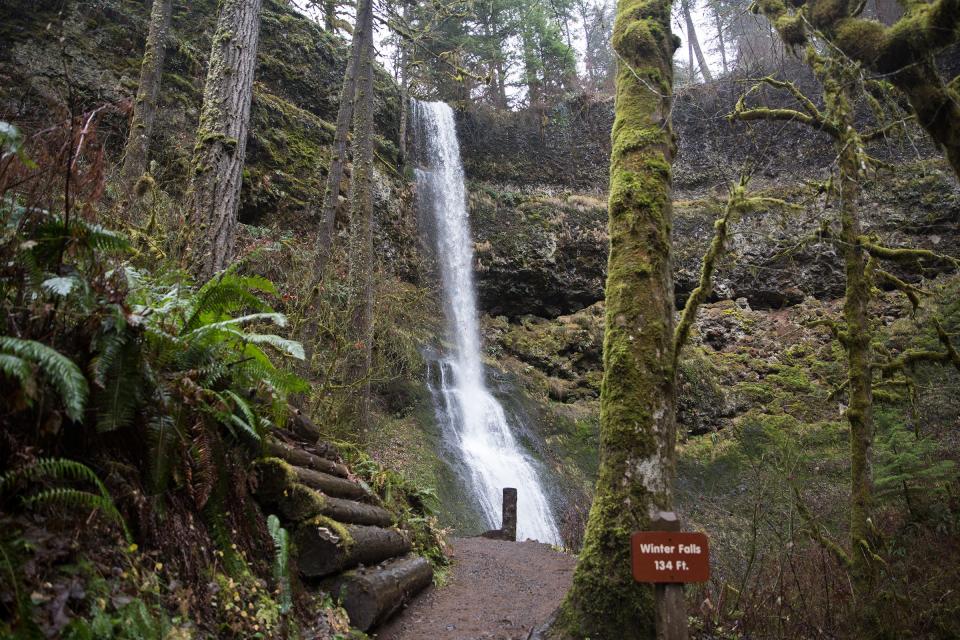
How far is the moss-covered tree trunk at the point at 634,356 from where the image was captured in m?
3.75

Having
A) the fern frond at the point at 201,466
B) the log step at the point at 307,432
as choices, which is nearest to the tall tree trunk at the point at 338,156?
the log step at the point at 307,432

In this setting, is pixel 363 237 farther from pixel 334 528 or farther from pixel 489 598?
pixel 334 528

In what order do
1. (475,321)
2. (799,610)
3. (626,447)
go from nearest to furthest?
(626,447) → (799,610) → (475,321)

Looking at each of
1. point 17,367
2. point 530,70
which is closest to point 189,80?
point 17,367

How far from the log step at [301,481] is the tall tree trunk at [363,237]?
3408 mm

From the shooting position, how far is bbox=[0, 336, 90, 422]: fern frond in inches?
74.8

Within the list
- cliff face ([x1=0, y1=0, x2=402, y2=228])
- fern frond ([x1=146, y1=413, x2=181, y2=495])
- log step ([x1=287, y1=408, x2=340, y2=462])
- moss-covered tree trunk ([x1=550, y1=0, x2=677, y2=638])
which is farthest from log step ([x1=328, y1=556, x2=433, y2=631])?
cliff face ([x1=0, y1=0, x2=402, y2=228])

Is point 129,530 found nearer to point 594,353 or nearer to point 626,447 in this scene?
point 626,447

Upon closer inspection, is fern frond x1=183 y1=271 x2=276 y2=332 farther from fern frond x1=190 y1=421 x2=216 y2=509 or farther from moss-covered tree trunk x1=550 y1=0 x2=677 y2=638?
moss-covered tree trunk x1=550 y1=0 x2=677 y2=638

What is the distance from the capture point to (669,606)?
3133 millimetres

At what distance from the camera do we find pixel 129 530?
7.75ft

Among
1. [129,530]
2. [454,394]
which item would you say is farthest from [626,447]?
[454,394]

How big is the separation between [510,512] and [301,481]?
678cm

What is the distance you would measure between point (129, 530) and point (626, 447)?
117 inches
